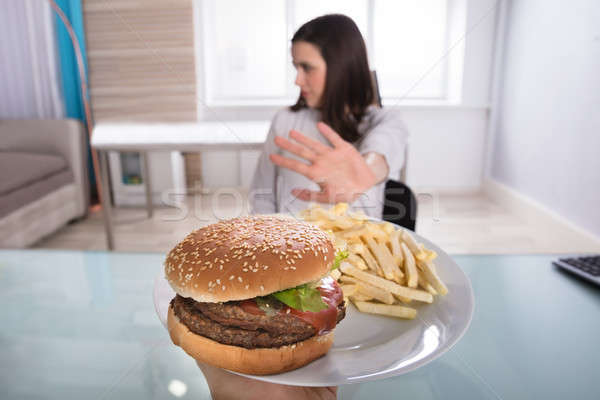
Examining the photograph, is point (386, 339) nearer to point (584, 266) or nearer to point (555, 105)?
point (584, 266)

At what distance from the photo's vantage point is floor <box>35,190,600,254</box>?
1966mm

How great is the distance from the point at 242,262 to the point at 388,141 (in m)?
0.70

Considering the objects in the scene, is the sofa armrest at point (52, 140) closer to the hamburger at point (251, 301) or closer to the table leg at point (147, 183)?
the table leg at point (147, 183)

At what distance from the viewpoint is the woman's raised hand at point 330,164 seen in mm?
622

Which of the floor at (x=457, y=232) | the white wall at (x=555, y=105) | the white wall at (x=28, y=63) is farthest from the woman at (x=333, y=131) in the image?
the white wall at (x=28, y=63)

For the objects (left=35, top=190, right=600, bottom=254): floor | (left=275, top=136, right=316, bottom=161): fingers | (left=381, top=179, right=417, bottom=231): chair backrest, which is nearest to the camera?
(left=275, top=136, right=316, bottom=161): fingers

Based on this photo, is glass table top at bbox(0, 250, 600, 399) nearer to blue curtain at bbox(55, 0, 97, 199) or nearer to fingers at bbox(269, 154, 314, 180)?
fingers at bbox(269, 154, 314, 180)

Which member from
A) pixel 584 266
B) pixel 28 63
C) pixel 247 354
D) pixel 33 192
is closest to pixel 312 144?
pixel 247 354

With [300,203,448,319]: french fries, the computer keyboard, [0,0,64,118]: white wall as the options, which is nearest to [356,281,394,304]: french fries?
[300,203,448,319]: french fries

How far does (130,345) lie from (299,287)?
25 cm

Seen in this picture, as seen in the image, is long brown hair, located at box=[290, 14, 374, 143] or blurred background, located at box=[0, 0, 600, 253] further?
long brown hair, located at box=[290, 14, 374, 143]

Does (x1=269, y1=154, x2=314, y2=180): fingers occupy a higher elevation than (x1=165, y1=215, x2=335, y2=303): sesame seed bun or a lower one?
higher

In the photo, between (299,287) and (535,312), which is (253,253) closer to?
(299,287)

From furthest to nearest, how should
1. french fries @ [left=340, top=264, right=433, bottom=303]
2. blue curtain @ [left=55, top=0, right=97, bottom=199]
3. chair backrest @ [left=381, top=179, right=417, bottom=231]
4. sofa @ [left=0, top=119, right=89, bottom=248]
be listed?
1. blue curtain @ [left=55, top=0, right=97, bottom=199]
2. sofa @ [left=0, top=119, right=89, bottom=248]
3. chair backrest @ [left=381, top=179, right=417, bottom=231]
4. french fries @ [left=340, top=264, right=433, bottom=303]
